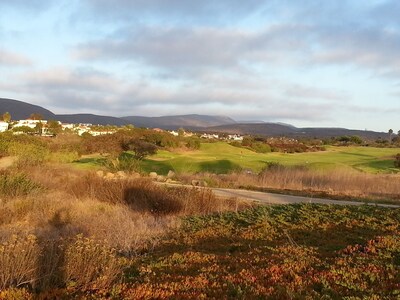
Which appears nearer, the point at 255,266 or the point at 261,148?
the point at 255,266

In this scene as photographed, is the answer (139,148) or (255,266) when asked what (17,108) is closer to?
(139,148)

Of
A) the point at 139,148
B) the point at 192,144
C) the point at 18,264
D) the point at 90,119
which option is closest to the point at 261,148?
the point at 192,144

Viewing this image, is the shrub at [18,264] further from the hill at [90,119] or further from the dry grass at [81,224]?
the hill at [90,119]

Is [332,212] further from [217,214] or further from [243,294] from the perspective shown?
[243,294]

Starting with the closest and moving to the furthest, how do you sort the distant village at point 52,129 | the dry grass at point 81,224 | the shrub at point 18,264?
1. the shrub at point 18,264
2. the dry grass at point 81,224
3. the distant village at point 52,129

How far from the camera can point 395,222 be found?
37.2ft

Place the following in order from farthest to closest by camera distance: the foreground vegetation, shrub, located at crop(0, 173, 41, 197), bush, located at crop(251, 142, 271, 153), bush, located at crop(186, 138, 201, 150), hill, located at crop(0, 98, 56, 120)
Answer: hill, located at crop(0, 98, 56, 120)
bush, located at crop(251, 142, 271, 153)
bush, located at crop(186, 138, 201, 150)
shrub, located at crop(0, 173, 41, 197)
the foreground vegetation

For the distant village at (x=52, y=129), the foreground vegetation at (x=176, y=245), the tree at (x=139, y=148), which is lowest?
the distant village at (x=52, y=129)

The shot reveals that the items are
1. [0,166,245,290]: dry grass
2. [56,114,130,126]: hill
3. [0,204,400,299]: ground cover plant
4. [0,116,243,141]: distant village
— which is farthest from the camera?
[56,114,130,126]: hill

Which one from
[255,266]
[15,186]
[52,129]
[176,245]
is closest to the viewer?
[255,266]

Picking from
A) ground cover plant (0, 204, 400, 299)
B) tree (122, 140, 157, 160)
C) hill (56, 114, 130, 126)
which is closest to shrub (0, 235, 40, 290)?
ground cover plant (0, 204, 400, 299)

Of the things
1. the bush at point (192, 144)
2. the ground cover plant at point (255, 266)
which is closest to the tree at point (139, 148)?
the bush at point (192, 144)

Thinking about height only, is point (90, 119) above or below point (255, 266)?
below

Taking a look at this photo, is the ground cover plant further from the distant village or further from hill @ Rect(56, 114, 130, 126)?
hill @ Rect(56, 114, 130, 126)
